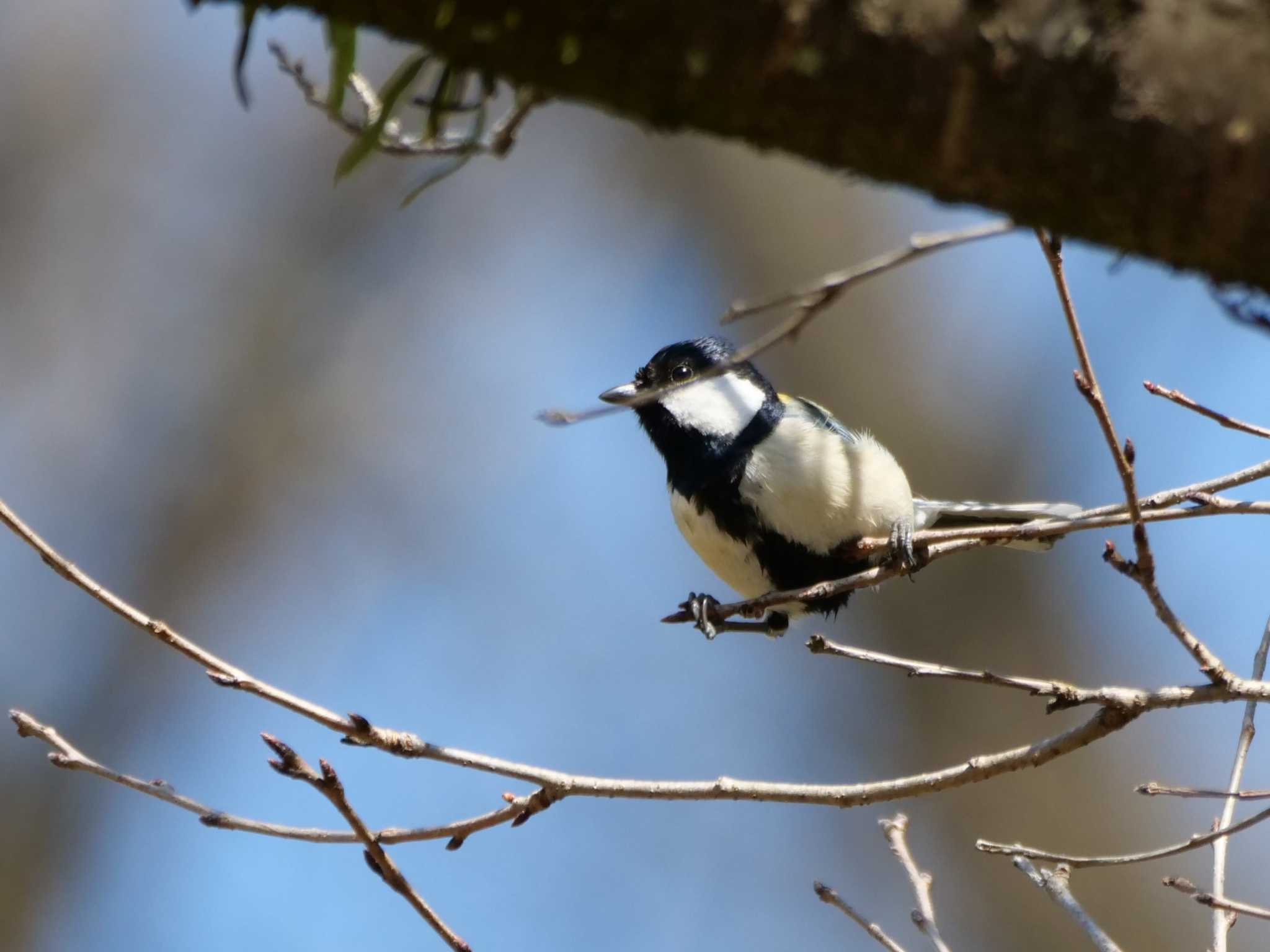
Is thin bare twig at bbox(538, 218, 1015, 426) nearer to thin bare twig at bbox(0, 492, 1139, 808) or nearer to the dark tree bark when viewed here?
the dark tree bark

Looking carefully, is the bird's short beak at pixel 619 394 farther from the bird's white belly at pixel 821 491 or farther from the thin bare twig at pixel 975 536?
the thin bare twig at pixel 975 536

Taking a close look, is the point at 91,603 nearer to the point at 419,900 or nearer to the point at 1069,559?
the point at 1069,559

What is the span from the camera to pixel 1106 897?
5.86m

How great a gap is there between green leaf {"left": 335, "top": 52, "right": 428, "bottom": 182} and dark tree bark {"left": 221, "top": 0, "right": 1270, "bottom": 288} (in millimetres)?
481

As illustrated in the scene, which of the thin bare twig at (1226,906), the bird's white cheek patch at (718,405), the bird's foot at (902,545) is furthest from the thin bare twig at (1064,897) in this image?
the bird's white cheek patch at (718,405)

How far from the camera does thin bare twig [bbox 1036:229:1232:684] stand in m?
1.48

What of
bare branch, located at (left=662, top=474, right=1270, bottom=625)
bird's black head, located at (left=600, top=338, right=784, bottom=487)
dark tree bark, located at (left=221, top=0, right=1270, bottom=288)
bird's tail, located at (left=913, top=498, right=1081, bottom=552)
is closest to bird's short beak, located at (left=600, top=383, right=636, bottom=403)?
bird's black head, located at (left=600, top=338, right=784, bottom=487)

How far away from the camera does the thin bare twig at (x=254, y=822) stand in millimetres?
2008

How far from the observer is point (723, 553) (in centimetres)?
352

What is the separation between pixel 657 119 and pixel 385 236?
7.26m

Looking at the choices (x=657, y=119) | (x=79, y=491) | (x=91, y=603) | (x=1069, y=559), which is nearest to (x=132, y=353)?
(x=79, y=491)

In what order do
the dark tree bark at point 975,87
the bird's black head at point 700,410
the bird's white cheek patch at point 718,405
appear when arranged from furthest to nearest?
the bird's white cheek patch at point 718,405 → the bird's black head at point 700,410 → the dark tree bark at point 975,87

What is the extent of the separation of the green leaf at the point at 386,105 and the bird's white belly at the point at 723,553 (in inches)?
83.4

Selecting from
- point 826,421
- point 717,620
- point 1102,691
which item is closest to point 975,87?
point 1102,691
